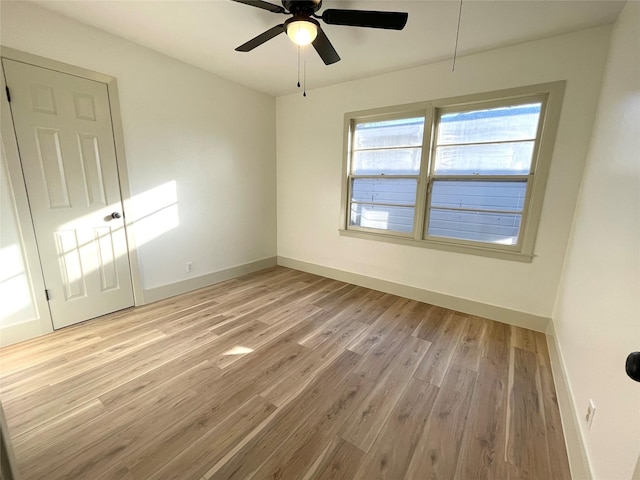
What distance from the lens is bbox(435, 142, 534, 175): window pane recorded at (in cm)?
260

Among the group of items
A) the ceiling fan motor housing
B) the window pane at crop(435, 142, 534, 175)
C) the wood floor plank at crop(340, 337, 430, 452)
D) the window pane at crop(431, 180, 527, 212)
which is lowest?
the wood floor plank at crop(340, 337, 430, 452)

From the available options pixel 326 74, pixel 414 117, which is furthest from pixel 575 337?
pixel 326 74

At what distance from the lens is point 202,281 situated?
358 centimetres

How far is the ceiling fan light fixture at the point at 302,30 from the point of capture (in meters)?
1.78

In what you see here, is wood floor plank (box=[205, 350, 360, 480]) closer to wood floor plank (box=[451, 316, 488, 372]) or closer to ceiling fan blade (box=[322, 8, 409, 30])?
wood floor plank (box=[451, 316, 488, 372])

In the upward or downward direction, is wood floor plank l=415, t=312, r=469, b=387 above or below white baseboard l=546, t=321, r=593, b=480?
below

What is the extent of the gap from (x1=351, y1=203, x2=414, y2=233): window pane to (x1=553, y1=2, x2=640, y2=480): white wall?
5.09 ft

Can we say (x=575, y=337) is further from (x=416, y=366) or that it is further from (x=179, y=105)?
(x=179, y=105)

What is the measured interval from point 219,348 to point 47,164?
7.13 ft

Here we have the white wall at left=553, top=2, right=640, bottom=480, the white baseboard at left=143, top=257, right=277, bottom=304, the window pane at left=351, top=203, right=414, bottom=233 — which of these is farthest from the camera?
the window pane at left=351, top=203, right=414, bottom=233

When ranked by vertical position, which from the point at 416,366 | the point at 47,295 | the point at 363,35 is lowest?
the point at 416,366

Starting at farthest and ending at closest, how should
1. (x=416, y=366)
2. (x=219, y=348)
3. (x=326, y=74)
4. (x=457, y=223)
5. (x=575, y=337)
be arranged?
1. (x=326, y=74)
2. (x=457, y=223)
3. (x=219, y=348)
4. (x=416, y=366)
5. (x=575, y=337)

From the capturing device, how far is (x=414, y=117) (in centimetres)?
→ 312

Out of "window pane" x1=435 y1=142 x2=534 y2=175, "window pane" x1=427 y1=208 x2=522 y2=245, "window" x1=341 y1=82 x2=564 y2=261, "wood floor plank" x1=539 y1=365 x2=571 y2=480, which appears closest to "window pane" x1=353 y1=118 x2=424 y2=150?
"window" x1=341 y1=82 x2=564 y2=261
